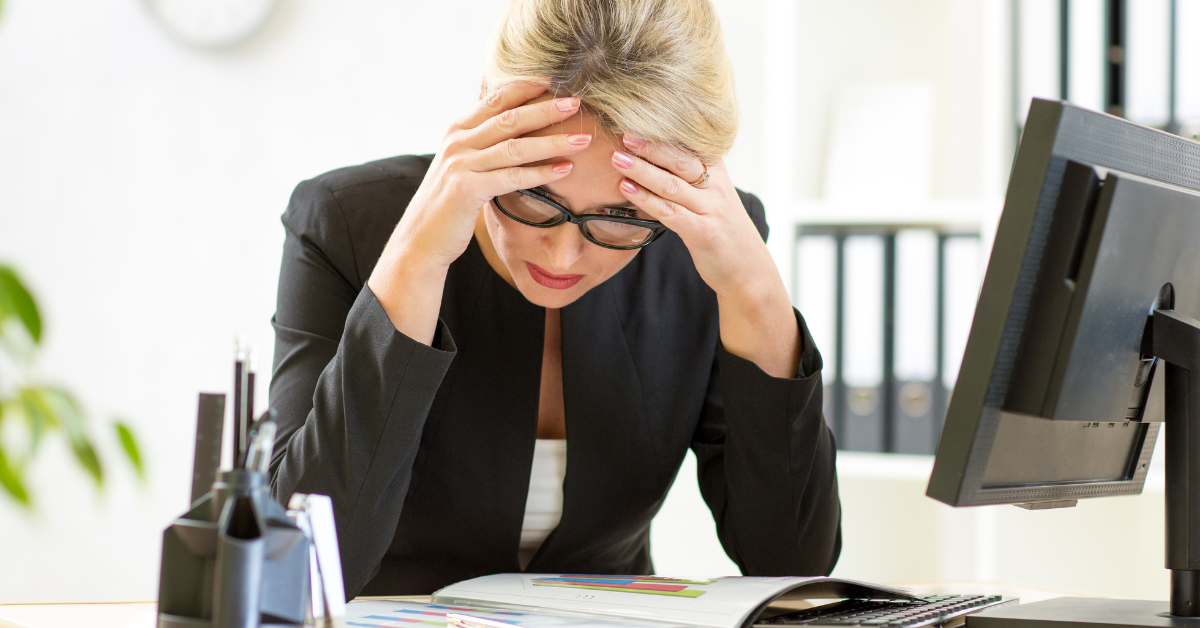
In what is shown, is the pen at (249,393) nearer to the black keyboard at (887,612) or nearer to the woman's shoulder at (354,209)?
the black keyboard at (887,612)

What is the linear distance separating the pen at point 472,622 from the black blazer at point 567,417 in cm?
24

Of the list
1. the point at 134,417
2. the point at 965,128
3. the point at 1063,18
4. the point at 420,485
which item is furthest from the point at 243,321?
the point at 1063,18

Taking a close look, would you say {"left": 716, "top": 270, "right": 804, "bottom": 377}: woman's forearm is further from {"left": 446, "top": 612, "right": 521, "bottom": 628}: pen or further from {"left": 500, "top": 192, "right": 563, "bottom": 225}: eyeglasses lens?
{"left": 446, "top": 612, "right": 521, "bottom": 628}: pen

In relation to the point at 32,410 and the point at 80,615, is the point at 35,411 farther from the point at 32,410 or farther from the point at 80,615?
the point at 80,615

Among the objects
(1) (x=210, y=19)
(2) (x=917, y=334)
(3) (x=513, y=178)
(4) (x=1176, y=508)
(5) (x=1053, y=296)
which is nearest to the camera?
(5) (x=1053, y=296)

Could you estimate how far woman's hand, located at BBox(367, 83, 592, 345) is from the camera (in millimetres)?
889

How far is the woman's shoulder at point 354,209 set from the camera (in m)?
1.14

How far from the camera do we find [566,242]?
965 millimetres

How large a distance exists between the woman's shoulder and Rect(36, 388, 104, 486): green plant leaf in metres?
0.33

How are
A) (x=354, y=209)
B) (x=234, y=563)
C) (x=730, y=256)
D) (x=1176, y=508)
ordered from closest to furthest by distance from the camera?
(x=234, y=563), (x=1176, y=508), (x=730, y=256), (x=354, y=209)

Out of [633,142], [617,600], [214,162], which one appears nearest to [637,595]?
[617,600]

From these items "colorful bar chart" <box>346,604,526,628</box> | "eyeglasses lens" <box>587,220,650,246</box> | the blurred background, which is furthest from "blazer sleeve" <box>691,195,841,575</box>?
the blurred background

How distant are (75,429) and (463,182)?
1.39ft

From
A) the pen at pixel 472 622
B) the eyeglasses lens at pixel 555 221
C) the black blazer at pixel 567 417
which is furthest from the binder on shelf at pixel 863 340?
the pen at pixel 472 622
